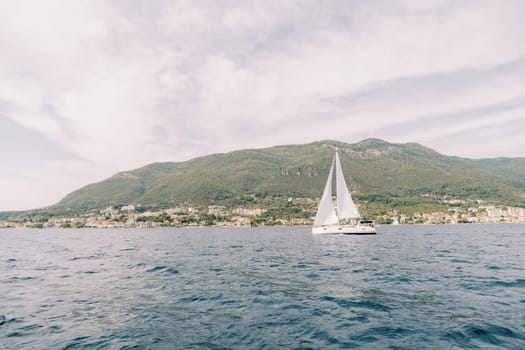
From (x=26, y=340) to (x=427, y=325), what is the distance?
13945 millimetres

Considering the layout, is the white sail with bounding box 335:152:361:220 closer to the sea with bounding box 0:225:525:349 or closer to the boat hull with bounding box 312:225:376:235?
the boat hull with bounding box 312:225:376:235

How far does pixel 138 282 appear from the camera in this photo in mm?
20906

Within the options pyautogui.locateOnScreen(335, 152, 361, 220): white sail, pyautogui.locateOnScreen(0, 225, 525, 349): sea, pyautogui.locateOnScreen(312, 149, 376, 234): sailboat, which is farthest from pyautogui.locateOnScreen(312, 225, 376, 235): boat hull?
pyautogui.locateOnScreen(0, 225, 525, 349): sea

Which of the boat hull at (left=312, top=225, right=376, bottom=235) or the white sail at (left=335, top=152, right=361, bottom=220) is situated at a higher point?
the white sail at (left=335, top=152, right=361, bottom=220)

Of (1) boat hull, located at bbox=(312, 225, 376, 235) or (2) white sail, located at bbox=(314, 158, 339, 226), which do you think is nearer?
(1) boat hull, located at bbox=(312, 225, 376, 235)

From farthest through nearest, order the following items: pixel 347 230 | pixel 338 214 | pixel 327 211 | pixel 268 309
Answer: pixel 327 211 < pixel 338 214 < pixel 347 230 < pixel 268 309

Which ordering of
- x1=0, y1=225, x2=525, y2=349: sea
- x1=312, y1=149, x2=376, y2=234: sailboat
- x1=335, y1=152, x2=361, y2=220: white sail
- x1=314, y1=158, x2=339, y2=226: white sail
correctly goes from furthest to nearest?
x1=314, y1=158, x2=339, y2=226: white sail → x1=335, y1=152, x2=361, y2=220: white sail → x1=312, y1=149, x2=376, y2=234: sailboat → x1=0, y1=225, x2=525, y2=349: sea

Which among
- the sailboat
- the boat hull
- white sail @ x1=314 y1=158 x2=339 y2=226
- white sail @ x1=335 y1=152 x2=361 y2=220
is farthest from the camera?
white sail @ x1=314 y1=158 x2=339 y2=226

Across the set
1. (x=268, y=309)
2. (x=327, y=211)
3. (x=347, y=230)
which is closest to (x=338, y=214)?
(x=327, y=211)

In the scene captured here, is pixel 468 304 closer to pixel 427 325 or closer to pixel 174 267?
pixel 427 325

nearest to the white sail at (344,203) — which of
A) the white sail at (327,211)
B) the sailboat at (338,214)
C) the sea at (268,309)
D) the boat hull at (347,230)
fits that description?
the sailboat at (338,214)

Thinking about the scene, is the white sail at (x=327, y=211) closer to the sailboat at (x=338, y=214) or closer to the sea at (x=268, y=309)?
the sailboat at (x=338, y=214)

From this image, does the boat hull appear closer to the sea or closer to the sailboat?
the sailboat

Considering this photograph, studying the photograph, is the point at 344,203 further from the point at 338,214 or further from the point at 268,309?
the point at 268,309
